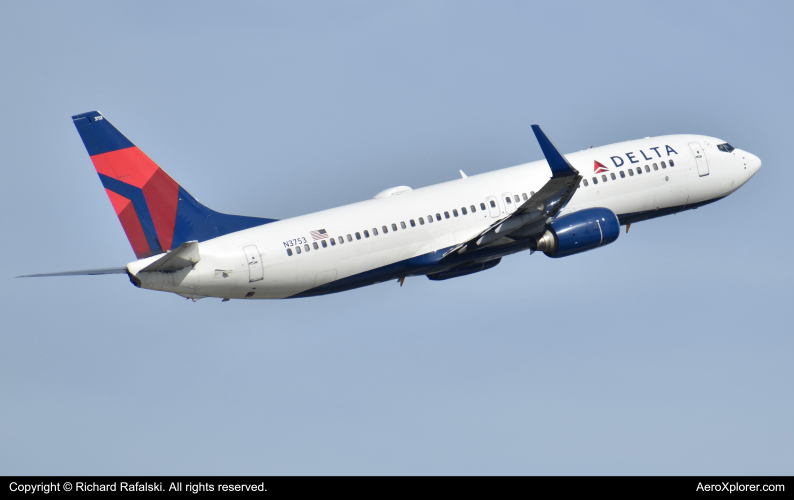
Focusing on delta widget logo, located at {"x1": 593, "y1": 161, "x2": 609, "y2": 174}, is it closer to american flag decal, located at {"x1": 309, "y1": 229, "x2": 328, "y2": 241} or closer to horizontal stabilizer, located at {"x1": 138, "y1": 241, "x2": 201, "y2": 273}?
american flag decal, located at {"x1": 309, "y1": 229, "x2": 328, "y2": 241}

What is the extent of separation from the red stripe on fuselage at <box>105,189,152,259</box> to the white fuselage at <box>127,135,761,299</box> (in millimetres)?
884

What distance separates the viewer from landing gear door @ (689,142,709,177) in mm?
56250

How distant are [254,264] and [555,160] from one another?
1326 centimetres

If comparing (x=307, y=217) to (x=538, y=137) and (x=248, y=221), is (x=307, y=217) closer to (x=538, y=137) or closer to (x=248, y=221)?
(x=248, y=221)

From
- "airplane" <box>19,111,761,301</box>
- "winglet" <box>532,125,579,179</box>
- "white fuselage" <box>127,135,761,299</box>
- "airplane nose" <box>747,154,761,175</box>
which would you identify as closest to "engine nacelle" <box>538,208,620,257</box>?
"airplane" <box>19,111,761,301</box>

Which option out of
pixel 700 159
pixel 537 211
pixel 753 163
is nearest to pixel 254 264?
pixel 537 211

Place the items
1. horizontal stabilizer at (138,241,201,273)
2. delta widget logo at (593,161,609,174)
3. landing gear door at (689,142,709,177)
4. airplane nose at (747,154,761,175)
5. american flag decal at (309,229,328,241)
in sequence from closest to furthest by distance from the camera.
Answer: horizontal stabilizer at (138,241,201,273), american flag decal at (309,229,328,241), delta widget logo at (593,161,609,174), landing gear door at (689,142,709,177), airplane nose at (747,154,761,175)

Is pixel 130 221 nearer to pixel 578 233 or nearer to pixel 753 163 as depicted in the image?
pixel 578 233

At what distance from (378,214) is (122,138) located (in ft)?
37.2

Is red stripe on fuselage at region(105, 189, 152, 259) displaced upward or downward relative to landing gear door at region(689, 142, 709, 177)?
downward

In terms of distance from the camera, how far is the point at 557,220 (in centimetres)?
5022

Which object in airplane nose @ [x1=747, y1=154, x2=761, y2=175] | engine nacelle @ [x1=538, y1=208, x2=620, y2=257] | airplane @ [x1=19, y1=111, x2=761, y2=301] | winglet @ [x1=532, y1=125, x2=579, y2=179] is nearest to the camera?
winglet @ [x1=532, y1=125, x2=579, y2=179]

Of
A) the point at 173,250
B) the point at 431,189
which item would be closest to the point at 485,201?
the point at 431,189

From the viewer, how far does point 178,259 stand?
45.0 meters
